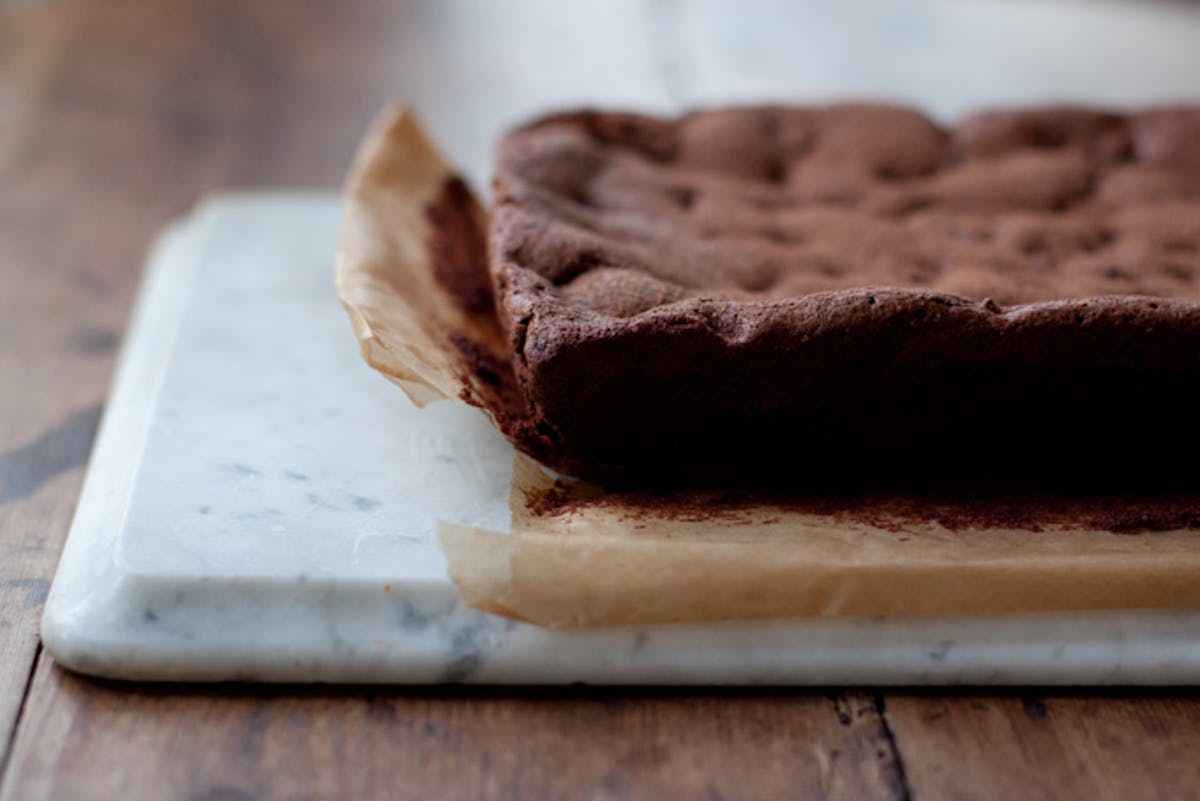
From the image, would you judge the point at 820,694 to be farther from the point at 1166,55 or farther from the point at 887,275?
the point at 1166,55

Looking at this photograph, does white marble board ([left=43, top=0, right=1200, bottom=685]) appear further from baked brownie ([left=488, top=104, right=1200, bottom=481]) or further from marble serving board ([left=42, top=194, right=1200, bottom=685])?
baked brownie ([left=488, top=104, right=1200, bottom=481])

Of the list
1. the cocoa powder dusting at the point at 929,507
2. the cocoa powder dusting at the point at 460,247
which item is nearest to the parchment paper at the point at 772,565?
the cocoa powder dusting at the point at 929,507

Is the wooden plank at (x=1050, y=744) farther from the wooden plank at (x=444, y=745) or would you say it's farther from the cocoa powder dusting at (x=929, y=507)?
the cocoa powder dusting at (x=929, y=507)

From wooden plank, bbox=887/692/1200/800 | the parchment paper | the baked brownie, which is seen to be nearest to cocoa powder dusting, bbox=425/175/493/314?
the baked brownie

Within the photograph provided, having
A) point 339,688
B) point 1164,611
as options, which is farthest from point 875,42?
point 339,688

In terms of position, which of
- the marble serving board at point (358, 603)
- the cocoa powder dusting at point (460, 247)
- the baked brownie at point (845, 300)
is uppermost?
the baked brownie at point (845, 300)

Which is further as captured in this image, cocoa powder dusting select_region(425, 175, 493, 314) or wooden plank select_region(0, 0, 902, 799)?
cocoa powder dusting select_region(425, 175, 493, 314)

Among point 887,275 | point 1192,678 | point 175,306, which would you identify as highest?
point 887,275
